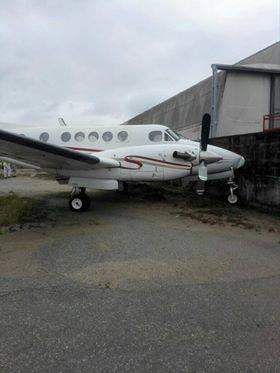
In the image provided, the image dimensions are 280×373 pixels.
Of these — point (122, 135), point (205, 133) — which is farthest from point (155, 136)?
point (205, 133)

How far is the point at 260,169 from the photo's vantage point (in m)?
11.6

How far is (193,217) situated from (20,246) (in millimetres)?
4765

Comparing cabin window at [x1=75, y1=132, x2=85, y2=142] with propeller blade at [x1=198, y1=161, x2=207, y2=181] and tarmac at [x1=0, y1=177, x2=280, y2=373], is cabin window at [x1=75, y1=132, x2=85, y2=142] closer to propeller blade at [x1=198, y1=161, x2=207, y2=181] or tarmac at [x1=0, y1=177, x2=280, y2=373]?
propeller blade at [x1=198, y1=161, x2=207, y2=181]

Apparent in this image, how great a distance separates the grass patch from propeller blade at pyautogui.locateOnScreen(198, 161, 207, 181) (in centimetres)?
469

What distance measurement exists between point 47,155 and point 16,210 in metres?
1.93

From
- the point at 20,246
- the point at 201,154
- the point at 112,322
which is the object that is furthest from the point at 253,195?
the point at 112,322

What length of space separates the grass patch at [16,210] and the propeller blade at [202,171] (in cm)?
469

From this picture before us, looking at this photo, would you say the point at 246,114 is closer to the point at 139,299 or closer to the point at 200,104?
the point at 200,104

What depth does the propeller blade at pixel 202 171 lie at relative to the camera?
10.5 metres

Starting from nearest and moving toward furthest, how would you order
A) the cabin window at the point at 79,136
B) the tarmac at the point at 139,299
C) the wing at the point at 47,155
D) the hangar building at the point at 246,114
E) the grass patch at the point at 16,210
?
the tarmac at the point at 139,299 → the wing at the point at 47,155 → the grass patch at the point at 16,210 → the hangar building at the point at 246,114 → the cabin window at the point at 79,136

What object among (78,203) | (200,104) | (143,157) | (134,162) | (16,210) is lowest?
(16,210)

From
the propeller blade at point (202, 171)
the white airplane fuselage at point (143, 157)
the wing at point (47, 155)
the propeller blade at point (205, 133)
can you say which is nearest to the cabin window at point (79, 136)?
the white airplane fuselage at point (143, 157)

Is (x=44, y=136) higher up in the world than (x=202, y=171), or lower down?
higher up

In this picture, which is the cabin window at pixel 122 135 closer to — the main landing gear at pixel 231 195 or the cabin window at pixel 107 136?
the cabin window at pixel 107 136
